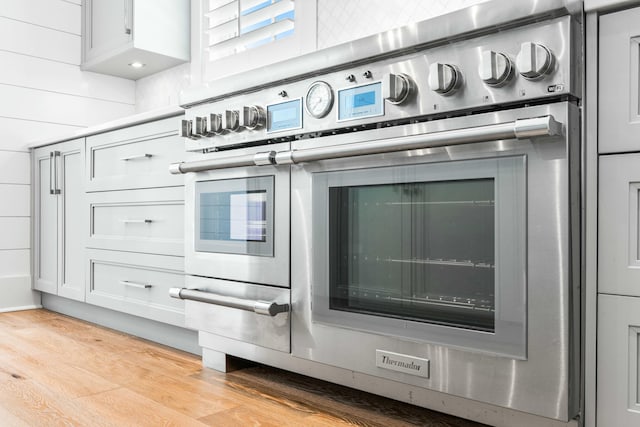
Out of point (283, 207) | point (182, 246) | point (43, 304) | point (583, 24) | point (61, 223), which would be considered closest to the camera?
point (583, 24)

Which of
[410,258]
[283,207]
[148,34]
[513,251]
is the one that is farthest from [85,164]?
[513,251]

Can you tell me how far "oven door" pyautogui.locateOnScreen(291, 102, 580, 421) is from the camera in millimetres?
1018

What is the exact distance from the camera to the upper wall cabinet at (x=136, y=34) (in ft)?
9.59

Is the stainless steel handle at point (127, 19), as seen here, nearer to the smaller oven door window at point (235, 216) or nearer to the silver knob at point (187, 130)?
the silver knob at point (187, 130)

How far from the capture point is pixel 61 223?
2.81 metres

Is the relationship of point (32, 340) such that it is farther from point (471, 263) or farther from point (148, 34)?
point (471, 263)

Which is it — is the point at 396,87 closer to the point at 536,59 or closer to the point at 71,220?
the point at 536,59

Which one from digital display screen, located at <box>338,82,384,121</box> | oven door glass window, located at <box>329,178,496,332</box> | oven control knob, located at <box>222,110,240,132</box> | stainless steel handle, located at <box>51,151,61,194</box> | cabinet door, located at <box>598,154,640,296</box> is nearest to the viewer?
cabinet door, located at <box>598,154,640,296</box>

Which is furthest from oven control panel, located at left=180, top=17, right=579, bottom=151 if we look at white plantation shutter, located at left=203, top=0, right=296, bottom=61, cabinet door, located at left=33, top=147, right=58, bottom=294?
cabinet door, located at left=33, top=147, right=58, bottom=294

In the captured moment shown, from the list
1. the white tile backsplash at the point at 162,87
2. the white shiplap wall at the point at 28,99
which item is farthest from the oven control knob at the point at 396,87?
the white shiplap wall at the point at 28,99

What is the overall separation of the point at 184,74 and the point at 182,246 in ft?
5.07

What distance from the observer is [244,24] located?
2.60 m

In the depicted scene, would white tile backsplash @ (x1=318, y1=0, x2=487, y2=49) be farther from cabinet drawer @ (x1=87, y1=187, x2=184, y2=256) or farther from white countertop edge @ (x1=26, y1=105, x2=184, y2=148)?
cabinet drawer @ (x1=87, y1=187, x2=184, y2=256)

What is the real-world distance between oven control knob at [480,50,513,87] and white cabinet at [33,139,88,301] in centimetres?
214
